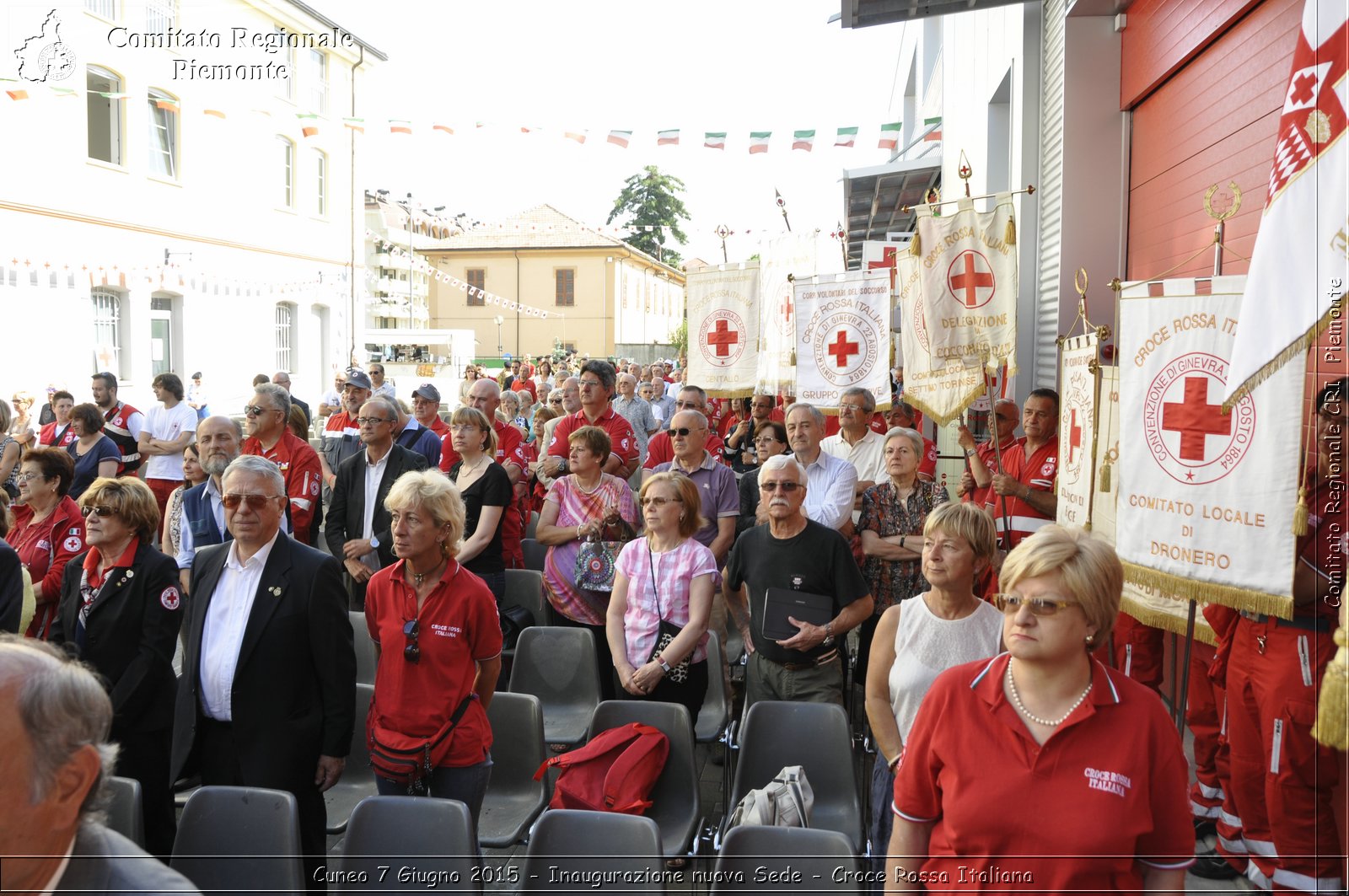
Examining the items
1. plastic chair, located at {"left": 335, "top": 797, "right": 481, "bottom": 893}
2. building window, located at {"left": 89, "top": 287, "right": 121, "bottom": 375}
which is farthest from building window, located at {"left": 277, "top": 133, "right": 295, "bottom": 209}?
plastic chair, located at {"left": 335, "top": 797, "right": 481, "bottom": 893}

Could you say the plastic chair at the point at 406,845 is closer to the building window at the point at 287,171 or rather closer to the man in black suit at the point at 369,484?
the man in black suit at the point at 369,484

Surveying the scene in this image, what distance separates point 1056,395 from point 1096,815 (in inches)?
159

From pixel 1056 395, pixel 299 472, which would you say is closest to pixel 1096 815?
pixel 1056 395

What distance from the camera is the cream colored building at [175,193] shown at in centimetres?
1670

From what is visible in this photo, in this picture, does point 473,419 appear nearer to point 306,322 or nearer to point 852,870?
point 852,870

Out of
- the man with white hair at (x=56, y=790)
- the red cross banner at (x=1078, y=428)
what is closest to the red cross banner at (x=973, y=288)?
the red cross banner at (x=1078, y=428)

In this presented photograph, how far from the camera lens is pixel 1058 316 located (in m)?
6.98

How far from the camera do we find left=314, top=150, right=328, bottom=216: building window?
26875 millimetres

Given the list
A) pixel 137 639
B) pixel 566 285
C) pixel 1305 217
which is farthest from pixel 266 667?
pixel 566 285

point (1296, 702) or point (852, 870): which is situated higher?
point (1296, 702)

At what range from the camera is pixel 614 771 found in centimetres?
388

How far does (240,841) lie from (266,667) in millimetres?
568

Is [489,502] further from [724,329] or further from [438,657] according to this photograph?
[724,329]

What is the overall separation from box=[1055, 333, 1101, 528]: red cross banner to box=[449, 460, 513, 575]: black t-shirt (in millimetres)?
3008
